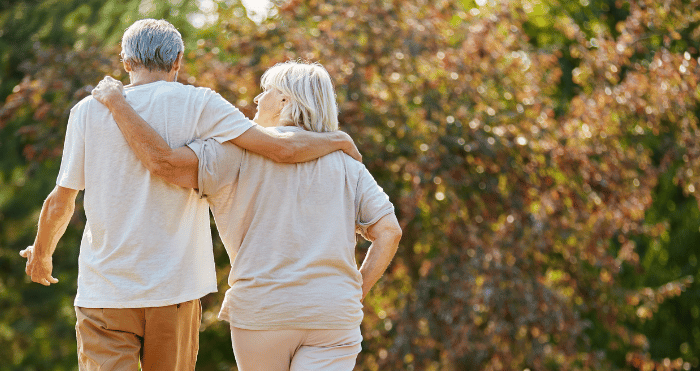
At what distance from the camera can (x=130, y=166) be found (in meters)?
1.93

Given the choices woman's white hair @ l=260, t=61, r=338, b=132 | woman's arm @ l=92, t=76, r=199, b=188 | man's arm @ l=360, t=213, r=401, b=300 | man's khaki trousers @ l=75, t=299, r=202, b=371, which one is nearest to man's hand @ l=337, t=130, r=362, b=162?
woman's white hair @ l=260, t=61, r=338, b=132

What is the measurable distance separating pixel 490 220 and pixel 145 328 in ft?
8.85

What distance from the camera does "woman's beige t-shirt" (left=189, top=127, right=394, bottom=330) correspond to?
6.48 feet

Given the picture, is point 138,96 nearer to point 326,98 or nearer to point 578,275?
point 326,98

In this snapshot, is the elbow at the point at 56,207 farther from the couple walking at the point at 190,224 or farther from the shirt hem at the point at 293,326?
the shirt hem at the point at 293,326

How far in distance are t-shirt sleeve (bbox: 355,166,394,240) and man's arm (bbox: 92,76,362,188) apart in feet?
0.52

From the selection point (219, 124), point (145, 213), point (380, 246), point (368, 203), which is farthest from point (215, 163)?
point (380, 246)

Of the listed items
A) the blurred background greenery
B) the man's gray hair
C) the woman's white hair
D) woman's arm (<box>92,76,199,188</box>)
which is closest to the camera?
woman's arm (<box>92,76,199,188</box>)

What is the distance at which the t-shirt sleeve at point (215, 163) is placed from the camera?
1.97 metres

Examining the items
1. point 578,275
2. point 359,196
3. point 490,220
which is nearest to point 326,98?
point 359,196

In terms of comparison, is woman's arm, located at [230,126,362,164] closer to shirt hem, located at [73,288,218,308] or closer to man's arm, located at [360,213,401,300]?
man's arm, located at [360,213,401,300]

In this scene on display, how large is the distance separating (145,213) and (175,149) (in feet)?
0.61

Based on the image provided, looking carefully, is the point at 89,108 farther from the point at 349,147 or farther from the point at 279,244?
the point at 349,147

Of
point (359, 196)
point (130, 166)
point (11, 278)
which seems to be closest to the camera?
point (130, 166)
